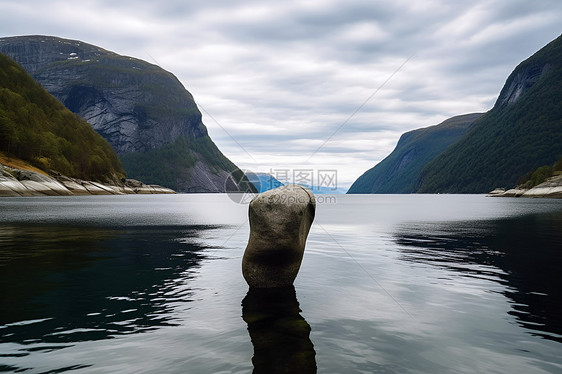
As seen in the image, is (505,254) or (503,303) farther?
(505,254)

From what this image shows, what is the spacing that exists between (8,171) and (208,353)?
11567 cm

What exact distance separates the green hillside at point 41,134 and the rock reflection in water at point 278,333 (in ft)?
469

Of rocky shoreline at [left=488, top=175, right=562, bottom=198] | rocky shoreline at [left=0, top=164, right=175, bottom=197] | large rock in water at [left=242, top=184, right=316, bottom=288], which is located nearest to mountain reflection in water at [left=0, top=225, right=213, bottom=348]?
large rock in water at [left=242, top=184, right=316, bottom=288]

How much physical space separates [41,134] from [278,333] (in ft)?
557

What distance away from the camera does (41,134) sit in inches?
5974

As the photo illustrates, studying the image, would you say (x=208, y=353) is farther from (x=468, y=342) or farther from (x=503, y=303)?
(x=503, y=303)

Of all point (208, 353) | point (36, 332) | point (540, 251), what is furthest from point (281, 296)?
point (540, 251)

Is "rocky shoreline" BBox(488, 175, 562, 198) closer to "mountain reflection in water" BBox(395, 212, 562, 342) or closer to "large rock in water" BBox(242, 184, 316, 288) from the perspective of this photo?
"mountain reflection in water" BBox(395, 212, 562, 342)

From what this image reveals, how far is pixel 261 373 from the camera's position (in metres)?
8.05

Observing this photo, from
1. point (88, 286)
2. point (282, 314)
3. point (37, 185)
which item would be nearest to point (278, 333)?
point (282, 314)

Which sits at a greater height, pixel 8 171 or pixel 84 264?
pixel 8 171

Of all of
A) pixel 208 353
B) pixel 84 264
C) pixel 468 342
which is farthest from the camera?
pixel 84 264

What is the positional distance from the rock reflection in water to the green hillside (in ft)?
469

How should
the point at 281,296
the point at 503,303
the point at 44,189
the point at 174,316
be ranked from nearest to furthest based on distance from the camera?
the point at 174,316, the point at 503,303, the point at 281,296, the point at 44,189
